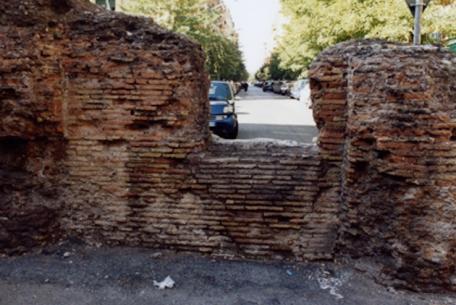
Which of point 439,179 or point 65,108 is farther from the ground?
point 65,108

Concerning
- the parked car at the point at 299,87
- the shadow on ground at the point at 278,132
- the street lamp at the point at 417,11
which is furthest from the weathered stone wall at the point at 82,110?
the parked car at the point at 299,87

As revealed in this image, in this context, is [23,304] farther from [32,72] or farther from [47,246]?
[32,72]

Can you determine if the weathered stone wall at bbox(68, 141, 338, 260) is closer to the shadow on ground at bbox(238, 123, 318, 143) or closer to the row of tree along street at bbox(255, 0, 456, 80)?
the row of tree along street at bbox(255, 0, 456, 80)

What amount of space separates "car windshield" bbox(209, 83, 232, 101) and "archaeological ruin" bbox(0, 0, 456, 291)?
678 centimetres

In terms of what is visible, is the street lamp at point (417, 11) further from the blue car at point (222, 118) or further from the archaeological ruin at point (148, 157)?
the blue car at point (222, 118)

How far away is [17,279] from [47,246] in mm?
723

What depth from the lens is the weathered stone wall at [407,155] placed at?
399cm

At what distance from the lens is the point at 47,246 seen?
5031 millimetres

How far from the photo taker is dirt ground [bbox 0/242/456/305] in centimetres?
398

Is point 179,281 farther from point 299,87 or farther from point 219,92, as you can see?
point 299,87

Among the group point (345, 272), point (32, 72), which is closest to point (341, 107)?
point (345, 272)

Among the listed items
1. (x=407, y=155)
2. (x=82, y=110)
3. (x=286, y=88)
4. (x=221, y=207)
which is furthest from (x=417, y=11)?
(x=286, y=88)

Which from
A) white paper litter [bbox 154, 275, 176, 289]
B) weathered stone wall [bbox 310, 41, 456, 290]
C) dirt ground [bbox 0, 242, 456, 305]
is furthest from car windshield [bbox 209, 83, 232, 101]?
white paper litter [bbox 154, 275, 176, 289]

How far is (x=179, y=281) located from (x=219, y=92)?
874cm
